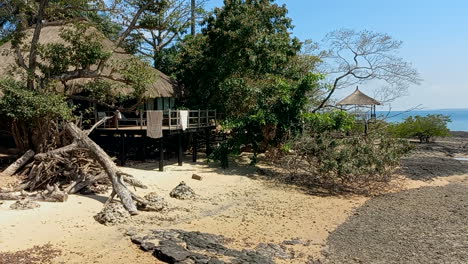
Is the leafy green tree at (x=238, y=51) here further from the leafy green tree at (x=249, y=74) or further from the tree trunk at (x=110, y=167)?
the tree trunk at (x=110, y=167)

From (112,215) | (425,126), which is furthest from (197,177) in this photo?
(425,126)

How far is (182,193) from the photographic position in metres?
13.1

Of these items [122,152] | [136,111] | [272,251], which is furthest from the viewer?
[136,111]

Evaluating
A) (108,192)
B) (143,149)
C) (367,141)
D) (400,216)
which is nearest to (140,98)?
(143,149)

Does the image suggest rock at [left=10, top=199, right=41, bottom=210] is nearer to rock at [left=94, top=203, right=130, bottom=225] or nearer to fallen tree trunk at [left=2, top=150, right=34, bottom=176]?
rock at [left=94, top=203, right=130, bottom=225]

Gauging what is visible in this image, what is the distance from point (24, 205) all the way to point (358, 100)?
24.5 metres

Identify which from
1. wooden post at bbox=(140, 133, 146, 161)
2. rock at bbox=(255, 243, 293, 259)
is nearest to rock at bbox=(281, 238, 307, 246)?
rock at bbox=(255, 243, 293, 259)

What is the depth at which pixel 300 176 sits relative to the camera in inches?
667

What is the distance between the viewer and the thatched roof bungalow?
56.2ft

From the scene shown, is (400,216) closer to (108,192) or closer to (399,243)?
(399,243)

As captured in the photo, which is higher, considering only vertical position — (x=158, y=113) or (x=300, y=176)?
(x=158, y=113)

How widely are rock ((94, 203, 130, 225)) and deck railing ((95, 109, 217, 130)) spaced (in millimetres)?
6001

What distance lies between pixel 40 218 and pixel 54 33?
12030 mm

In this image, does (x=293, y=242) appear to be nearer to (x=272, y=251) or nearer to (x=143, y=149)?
(x=272, y=251)
